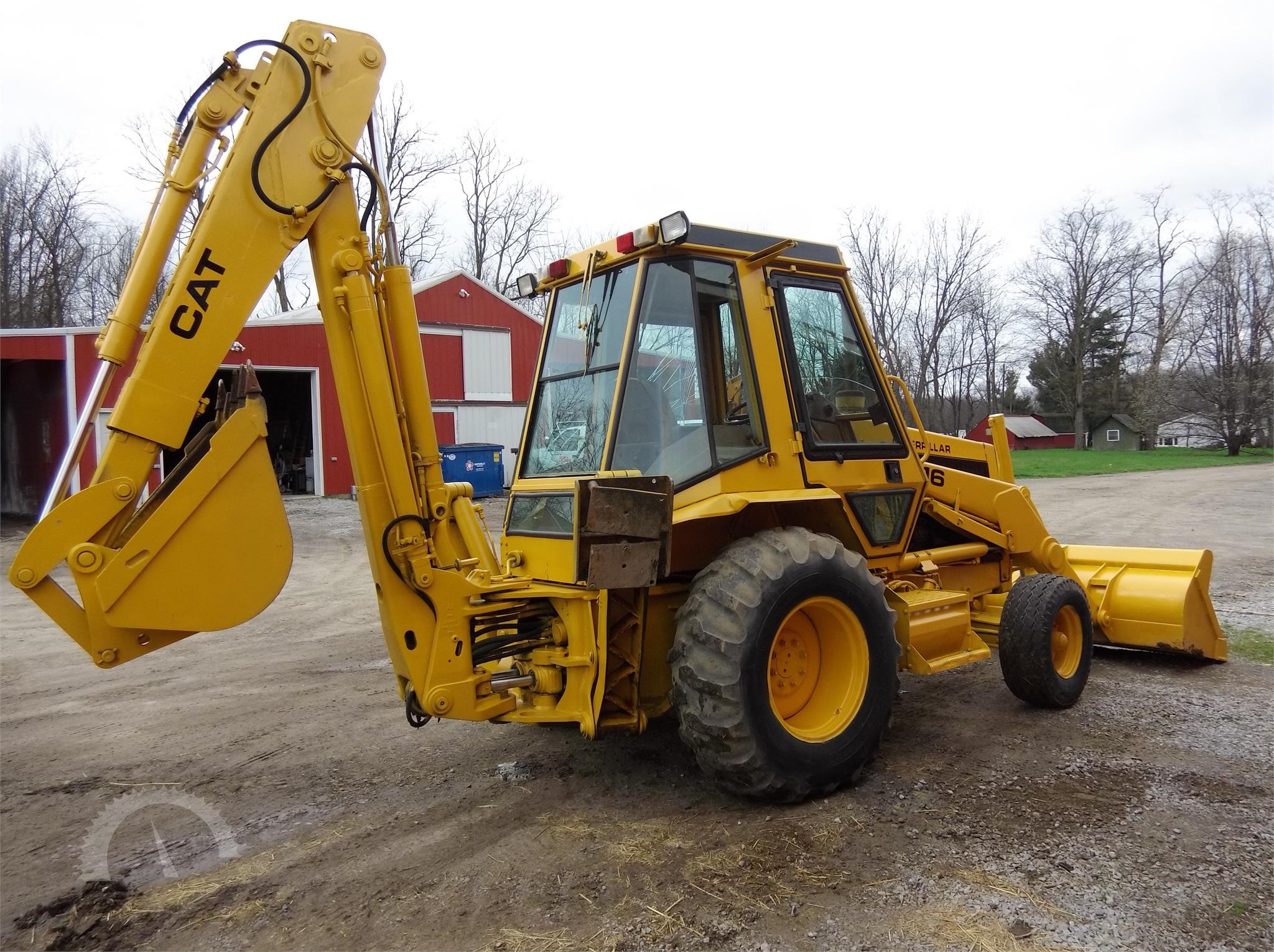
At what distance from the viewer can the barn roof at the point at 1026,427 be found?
5488cm

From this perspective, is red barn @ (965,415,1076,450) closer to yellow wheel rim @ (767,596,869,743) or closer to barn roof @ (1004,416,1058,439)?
barn roof @ (1004,416,1058,439)

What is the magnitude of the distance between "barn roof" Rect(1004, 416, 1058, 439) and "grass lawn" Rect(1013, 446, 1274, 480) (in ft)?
43.2

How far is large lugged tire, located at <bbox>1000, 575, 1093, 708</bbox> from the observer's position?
4.97m

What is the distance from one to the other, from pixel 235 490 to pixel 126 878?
5.07 feet

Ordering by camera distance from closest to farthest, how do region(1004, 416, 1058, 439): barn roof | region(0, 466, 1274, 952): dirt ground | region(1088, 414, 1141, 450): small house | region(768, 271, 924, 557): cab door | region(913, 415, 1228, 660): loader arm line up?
region(0, 466, 1274, 952): dirt ground, region(768, 271, 924, 557): cab door, region(913, 415, 1228, 660): loader arm, region(1088, 414, 1141, 450): small house, region(1004, 416, 1058, 439): barn roof

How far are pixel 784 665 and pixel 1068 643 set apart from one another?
91.9 inches

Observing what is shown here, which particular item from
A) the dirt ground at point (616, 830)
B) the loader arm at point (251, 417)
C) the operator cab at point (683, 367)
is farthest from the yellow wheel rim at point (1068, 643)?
the loader arm at point (251, 417)

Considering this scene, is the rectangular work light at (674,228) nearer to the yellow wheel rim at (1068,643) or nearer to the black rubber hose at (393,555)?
the black rubber hose at (393,555)

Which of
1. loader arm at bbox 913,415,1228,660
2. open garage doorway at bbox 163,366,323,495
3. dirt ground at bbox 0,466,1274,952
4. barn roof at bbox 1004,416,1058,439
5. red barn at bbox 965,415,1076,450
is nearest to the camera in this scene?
dirt ground at bbox 0,466,1274,952

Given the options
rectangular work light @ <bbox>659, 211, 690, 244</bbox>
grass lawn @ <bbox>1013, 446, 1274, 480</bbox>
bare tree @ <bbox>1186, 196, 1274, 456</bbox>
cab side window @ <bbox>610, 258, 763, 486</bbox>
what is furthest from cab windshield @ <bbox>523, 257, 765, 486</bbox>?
bare tree @ <bbox>1186, 196, 1274, 456</bbox>

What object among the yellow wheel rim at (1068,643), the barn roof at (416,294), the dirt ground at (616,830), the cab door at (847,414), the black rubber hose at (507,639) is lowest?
the dirt ground at (616,830)

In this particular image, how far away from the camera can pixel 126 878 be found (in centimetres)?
331

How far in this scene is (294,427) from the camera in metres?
22.9

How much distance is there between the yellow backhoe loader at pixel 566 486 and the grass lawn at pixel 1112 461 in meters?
24.1
